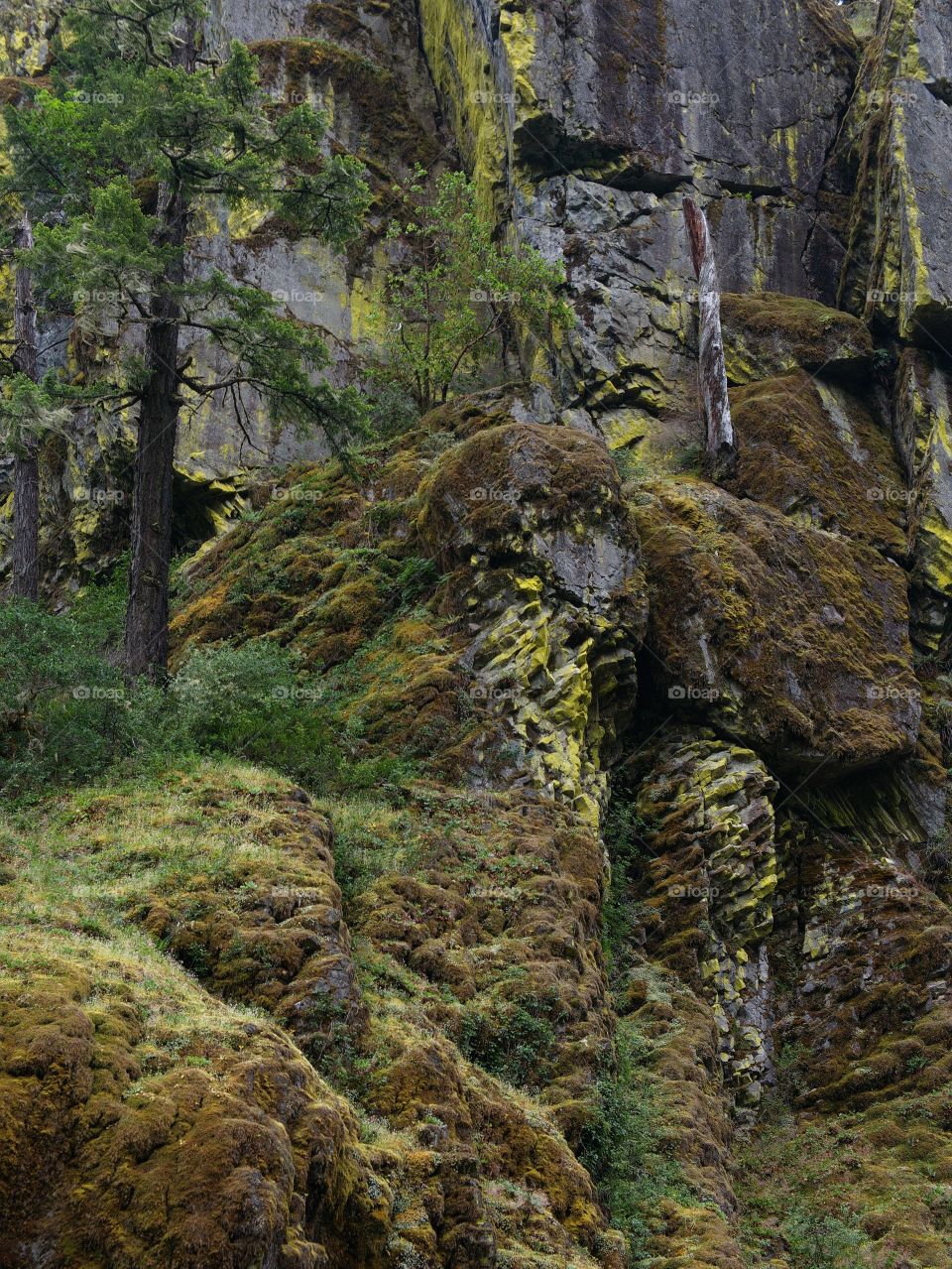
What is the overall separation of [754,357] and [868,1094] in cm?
1589

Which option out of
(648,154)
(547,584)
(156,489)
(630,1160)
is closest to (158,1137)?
(630,1160)

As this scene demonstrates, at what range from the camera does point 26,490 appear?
1983cm

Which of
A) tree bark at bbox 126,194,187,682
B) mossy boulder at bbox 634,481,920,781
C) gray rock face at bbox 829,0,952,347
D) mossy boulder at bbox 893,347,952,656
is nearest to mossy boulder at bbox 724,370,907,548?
mossy boulder at bbox 893,347,952,656

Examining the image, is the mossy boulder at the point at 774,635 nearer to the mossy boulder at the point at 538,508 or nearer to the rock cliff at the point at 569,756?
the rock cliff at the point at 569,756

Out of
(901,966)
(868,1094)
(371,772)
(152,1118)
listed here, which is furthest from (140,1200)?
(901,966)

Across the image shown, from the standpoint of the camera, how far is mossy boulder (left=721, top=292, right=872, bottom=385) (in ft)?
79.7

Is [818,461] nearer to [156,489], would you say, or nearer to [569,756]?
[569,756]

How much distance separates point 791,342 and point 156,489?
15.5 m

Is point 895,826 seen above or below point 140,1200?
below

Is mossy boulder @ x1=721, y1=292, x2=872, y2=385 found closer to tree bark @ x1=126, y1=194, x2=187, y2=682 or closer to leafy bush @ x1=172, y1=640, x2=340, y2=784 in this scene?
tree bark @ x1=126, y1=194, x2=187, y2=682

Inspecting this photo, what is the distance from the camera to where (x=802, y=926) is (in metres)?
16.3

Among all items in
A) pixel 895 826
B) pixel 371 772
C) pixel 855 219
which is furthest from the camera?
pixel 855 219

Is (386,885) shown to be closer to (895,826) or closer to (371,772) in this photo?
(371,772)

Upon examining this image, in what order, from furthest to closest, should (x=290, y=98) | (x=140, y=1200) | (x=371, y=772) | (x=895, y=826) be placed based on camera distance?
(x=290, y=98) → (x=895, y=826) → (x=371, y=772) → (x=140, y=1200)
